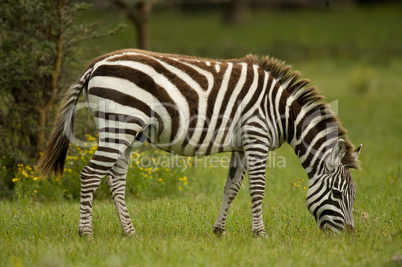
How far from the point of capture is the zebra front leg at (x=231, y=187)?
20.7 feet

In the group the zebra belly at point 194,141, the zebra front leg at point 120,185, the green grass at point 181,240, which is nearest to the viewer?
the green grass at point 181,240

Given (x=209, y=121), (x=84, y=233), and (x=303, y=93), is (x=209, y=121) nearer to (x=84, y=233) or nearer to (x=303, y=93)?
(x=303, y=93)

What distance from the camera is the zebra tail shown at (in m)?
5.88

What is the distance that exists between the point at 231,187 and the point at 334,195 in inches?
54.5

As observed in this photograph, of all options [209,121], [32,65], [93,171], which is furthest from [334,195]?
[32,65]

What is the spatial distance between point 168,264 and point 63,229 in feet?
6.81

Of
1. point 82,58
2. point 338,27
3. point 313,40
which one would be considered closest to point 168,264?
point 82,58

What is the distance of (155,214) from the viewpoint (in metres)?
6.67

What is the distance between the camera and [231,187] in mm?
6410

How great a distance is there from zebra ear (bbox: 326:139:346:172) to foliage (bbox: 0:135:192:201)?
10.5 feet

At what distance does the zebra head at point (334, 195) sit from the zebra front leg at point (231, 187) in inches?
40.8

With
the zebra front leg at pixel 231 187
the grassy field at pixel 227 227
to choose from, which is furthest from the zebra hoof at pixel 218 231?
the grassy field at pixel 227 227

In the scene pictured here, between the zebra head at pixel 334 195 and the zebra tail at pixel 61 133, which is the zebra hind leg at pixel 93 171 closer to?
the zebra tail at pixel 61 133

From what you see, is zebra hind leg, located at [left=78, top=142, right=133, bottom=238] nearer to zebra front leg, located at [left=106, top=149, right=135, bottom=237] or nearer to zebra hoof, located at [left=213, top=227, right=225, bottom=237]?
zebra front leg, located at [left=106, top=149, right=135, bottom=237]
